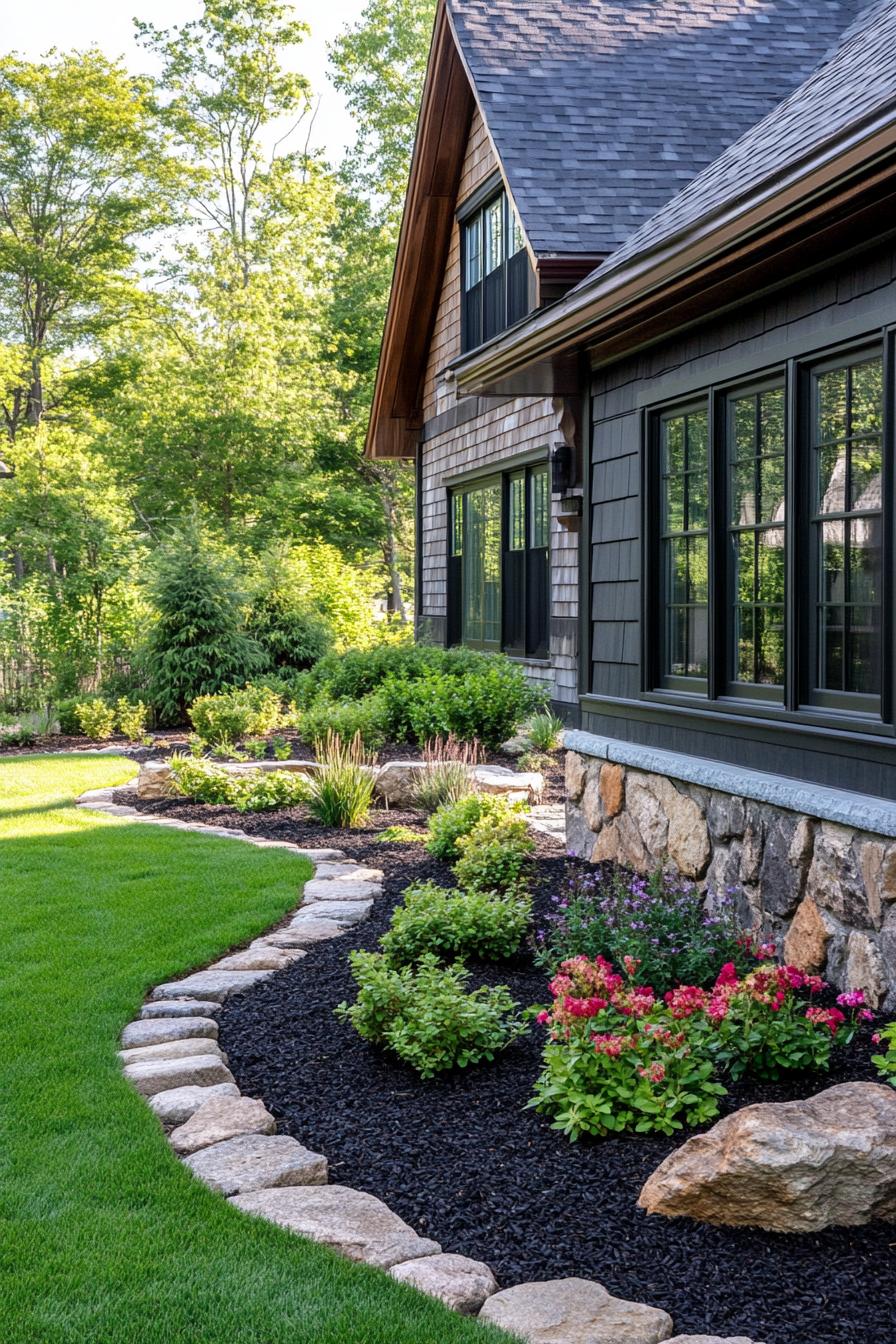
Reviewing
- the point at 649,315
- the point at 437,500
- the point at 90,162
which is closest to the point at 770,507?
the point at 649,315

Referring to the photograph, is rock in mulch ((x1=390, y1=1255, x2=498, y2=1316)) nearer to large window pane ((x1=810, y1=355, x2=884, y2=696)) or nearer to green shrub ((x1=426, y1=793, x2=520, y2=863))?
large window pane ((x1=810, y1=355, x2=884, y2=696))

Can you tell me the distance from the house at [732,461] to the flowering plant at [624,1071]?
0.93 meters

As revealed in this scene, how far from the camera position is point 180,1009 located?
4426 mm

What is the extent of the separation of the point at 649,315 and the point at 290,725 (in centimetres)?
781

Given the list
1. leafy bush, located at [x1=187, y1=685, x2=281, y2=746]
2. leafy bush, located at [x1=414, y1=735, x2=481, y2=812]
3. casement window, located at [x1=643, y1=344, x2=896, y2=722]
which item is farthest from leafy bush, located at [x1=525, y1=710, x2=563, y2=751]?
casement window, located at [x1=643, y1=344, x2=896, y2=722]

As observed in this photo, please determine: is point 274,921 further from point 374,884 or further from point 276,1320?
point 276,1320

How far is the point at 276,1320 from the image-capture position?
8.16 feet

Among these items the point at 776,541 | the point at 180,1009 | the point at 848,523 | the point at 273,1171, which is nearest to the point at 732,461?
the point at 776,541

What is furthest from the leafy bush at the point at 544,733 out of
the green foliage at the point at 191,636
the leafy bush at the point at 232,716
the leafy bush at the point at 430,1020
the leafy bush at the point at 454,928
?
the leafy bush at the point at 430,1020

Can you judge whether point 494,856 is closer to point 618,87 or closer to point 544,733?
point 544,733

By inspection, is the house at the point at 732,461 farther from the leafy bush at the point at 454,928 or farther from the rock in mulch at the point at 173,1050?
the rock in mulch at the point at 173,1050

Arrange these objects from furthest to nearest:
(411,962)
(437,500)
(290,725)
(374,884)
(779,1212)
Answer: (437,500)
(290,725)
(374,884)
(411,962)
(779,1212)

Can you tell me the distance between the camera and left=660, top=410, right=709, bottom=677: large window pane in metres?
5.41

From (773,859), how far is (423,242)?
415 inches
